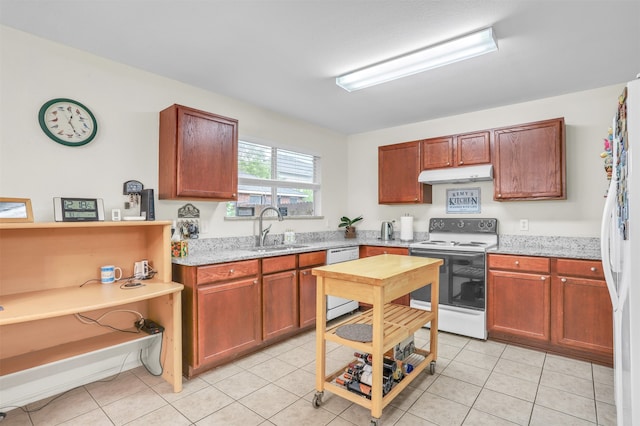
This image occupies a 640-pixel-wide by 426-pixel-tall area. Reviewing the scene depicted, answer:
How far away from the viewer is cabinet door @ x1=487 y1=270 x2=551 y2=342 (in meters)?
2.91

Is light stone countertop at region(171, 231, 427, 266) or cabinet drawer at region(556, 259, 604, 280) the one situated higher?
light stone countertop at region(171, 231, 427, 266)

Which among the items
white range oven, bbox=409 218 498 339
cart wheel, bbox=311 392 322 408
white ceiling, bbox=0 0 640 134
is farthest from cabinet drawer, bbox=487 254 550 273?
cart wheel, bbox=311 392 322 408

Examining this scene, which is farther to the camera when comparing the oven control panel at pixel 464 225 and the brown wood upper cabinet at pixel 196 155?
the oven control panel at pixel 464 225

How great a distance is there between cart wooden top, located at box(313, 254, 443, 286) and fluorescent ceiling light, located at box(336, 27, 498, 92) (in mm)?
1504

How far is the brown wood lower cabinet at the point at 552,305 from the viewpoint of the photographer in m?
2.68

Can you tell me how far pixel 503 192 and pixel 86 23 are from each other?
12.5 ft

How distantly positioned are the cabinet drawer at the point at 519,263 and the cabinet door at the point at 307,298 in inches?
70.6

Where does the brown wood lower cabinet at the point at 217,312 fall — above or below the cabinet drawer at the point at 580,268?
below

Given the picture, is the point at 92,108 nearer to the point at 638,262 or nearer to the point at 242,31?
the point at 242,31

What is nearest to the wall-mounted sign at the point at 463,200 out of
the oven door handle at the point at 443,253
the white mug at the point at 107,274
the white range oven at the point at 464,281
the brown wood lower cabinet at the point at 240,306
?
the white range oven at the point at 464,281

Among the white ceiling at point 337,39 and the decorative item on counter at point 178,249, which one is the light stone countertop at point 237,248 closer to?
the decorative item on counter at point 178,249

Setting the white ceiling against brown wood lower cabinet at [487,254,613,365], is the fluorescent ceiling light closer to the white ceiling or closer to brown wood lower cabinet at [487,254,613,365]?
the white ceiling

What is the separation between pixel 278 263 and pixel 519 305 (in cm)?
229

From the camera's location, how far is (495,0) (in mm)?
1842
